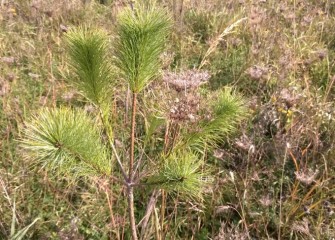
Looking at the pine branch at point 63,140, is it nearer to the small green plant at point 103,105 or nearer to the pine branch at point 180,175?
the small green plant at point 103,105

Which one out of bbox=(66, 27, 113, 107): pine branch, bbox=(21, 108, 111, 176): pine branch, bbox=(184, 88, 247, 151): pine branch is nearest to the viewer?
bbox=(21, 108, 111, 176): pine branch

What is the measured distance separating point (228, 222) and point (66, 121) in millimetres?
1284

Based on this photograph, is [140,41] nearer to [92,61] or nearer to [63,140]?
[92,61]

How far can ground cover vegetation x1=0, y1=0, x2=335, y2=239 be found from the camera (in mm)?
1121

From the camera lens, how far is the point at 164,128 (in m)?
2.48

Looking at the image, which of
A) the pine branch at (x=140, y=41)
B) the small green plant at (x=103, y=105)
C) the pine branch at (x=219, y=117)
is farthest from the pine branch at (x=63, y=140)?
the pine branch at (x=219, y=117)

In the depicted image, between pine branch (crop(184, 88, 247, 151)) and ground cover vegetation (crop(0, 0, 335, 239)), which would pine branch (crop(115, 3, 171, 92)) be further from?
pine branch (crop(184, 88, 247, 151))

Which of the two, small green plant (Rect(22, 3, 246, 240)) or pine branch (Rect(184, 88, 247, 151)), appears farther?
pine branch (Rect(184, 88, 247, 151))

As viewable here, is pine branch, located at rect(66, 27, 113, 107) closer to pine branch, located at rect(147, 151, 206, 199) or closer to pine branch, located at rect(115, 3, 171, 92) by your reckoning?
pine branch, located at rect(115, 3, 171, 92)

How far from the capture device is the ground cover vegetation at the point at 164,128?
112 cm

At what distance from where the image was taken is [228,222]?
2027 millimetres

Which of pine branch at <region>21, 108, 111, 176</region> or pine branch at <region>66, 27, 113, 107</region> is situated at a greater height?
pine branch at <region>66, 27, 113, 107</region>

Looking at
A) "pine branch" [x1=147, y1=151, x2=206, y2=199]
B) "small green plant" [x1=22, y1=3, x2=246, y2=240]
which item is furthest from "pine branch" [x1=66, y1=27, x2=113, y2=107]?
"pine branch" [x1=147, y1=151, x2=206, y2=199]

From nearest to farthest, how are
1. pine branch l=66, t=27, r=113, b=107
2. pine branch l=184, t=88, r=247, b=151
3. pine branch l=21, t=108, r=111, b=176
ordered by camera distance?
pine branch l=21, t=108, r=111, b=176
pine branch l=66, t=27, r=113, b=107
pine branch l=184, t=88, r=247, b=151
